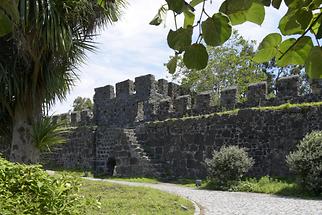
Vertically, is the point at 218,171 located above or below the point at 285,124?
below

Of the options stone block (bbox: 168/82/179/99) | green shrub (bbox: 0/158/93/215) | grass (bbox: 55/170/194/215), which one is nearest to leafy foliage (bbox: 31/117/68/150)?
grass (bbox: 55/170/194/215)

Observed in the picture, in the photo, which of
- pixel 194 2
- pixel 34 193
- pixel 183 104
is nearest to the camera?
pixel 194 2

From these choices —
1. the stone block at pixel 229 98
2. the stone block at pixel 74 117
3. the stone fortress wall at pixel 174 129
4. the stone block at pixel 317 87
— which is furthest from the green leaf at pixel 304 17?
the stone block at pixel 74 117

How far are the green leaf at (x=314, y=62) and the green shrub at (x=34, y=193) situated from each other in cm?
312

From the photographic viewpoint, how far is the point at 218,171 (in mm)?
13812

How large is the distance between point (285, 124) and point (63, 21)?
8.49 metres

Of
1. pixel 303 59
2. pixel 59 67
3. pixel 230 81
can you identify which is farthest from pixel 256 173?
pixel 230 81

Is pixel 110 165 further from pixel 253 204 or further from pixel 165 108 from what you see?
pixel 253 204

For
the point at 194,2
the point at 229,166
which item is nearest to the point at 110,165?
the point at 229,166

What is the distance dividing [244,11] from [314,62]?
0.78ft

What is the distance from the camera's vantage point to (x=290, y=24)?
1.26 meters

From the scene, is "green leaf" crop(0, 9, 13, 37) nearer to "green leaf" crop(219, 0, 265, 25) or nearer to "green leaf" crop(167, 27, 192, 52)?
"green leaf" crop(167, 27, 192, 52)

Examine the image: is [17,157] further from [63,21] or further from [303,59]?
[303,59]

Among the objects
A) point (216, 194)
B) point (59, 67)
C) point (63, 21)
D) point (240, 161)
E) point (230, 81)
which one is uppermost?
point (230, 81)
